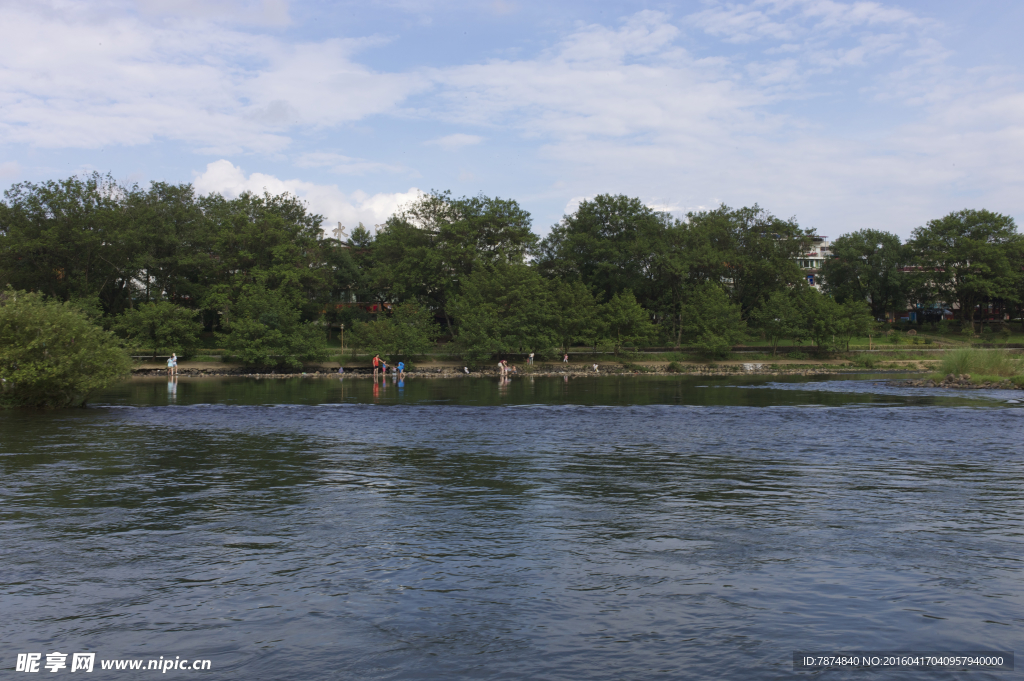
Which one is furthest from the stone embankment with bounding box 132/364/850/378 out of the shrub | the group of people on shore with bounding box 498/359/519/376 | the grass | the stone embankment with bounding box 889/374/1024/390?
the stone embankment with bounding box 889/374/1024/390

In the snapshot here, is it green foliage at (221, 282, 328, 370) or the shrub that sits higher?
green foliage at (221, 282, 328, 370)

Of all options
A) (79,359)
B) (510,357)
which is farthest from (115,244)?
(79,359)

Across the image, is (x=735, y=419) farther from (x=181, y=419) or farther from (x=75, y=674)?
(x=75, y=674)

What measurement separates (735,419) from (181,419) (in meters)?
26.7

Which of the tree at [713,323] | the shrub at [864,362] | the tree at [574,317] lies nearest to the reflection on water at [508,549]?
the tree at [574,317]

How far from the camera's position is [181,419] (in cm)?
3462

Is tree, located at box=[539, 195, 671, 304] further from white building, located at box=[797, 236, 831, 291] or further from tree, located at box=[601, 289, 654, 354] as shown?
white building, located at box=[797, 236, 831, 291]

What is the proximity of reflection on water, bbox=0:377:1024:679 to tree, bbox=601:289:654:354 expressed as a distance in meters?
57.4

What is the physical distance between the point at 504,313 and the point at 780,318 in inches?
1402

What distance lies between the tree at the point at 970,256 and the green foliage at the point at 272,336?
91.2 metres

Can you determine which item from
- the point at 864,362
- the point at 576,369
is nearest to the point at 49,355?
the point at 576,369

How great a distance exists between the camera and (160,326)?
80.1 m

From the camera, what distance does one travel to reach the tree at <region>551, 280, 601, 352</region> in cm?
8492

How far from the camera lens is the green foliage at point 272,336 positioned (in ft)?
258
